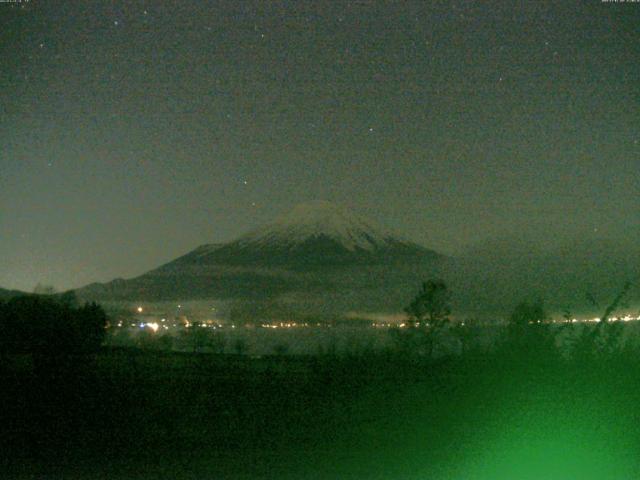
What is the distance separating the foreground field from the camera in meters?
10.3

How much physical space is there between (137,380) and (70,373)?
53.2 inches

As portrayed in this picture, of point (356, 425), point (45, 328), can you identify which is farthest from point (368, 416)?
point (45, 328)

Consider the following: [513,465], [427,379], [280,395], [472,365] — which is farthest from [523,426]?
[280,395]

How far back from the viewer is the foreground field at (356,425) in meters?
10.3

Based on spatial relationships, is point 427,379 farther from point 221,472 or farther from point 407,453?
point 221,472

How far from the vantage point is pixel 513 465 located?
33.8 feet

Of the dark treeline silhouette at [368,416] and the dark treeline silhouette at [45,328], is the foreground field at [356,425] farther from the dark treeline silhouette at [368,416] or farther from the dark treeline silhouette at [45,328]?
the dark treeline silhouette at [45,328]

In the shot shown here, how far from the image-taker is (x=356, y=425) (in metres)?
12.8

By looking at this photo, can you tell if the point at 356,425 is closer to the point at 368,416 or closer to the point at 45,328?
the point at 368,416

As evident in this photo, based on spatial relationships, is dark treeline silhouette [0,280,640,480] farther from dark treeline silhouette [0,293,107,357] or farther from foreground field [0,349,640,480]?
dark treeline silhouette [0,293,107,357]

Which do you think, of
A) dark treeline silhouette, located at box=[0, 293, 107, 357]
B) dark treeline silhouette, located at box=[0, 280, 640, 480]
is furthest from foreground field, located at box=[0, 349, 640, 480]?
dark treeline silhouette, located at box=[0, 293, 107, 357]

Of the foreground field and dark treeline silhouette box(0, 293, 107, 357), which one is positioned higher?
dark treeline silhouette box(0, 293, 107, 357)

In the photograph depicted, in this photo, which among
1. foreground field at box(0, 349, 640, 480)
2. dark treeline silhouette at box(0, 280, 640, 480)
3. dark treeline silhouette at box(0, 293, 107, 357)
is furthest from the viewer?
dark treeline silhouette at box(0, 293, 107, 357)

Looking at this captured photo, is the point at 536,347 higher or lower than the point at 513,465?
higher
